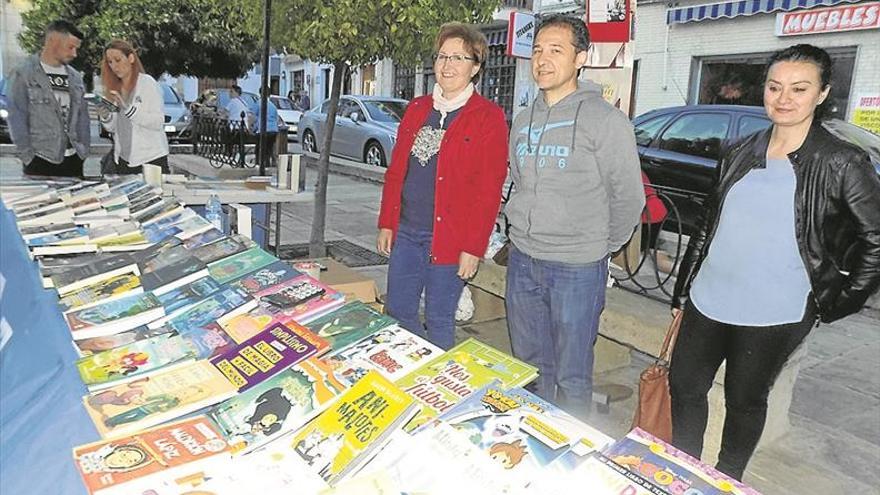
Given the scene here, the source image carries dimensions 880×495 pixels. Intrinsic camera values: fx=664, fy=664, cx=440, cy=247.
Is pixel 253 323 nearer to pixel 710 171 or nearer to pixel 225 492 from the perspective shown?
Result: pixel 225 492

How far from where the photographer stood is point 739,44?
36.5ft

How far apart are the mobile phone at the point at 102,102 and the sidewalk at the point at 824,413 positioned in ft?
7.38

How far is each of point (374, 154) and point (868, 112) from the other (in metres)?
7.88

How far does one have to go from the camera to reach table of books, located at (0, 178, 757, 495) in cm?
113

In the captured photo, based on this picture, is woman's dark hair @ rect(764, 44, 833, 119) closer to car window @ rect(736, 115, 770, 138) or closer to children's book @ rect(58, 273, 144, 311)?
children's book @ rect(58, 273, 144, 311)

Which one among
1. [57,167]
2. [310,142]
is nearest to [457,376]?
[57,167]

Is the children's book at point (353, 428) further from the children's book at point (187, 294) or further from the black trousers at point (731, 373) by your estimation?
the black trousers at point (731, 373)

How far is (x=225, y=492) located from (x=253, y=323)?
65cm

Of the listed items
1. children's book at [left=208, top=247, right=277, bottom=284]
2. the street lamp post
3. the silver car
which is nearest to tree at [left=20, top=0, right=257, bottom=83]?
the silver car

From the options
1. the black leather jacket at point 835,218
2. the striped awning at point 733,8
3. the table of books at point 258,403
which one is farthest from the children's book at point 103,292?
the striped awning at point 733,8

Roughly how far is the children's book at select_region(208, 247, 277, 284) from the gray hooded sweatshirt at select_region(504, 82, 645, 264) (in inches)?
35.8

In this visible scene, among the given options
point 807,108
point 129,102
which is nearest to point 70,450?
point 807,108

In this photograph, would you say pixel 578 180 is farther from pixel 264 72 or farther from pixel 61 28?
pixel 264 72

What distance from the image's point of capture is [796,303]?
6.44 feet
